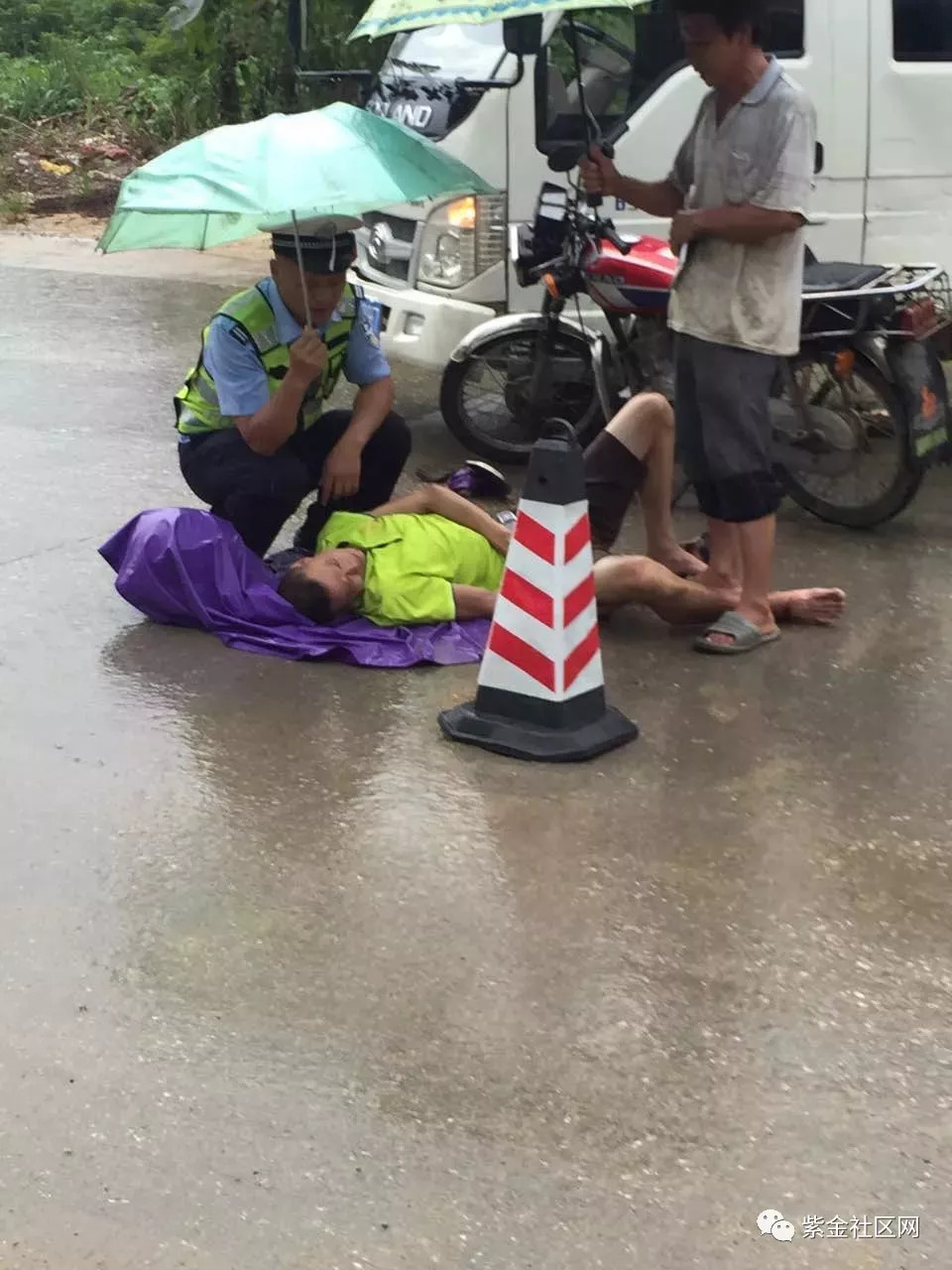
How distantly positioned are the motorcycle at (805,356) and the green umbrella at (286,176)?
127 cm

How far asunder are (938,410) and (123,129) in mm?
13560

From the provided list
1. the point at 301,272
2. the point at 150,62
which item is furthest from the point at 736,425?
the point at 150,62

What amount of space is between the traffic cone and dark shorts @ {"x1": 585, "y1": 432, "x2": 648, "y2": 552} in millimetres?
925

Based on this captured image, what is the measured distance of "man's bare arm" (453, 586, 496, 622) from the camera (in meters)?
5.04

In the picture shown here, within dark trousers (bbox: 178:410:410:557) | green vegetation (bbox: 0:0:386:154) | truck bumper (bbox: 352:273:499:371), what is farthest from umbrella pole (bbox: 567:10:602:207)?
green vegetation (bbox: 0:0:386:154)

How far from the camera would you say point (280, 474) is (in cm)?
514

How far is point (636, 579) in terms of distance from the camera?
4.90 metres

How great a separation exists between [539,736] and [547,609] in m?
0.36

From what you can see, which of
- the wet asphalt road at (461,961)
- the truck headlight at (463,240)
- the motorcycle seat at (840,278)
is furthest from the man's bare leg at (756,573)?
the truck headlight at (463,240)

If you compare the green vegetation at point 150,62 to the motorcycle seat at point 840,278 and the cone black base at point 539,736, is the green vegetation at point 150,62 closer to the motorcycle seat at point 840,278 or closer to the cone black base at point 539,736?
the motorcycle seat at point 840,278

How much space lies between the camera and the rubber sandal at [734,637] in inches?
193

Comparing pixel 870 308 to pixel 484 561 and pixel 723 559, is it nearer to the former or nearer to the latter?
pixel 723 559

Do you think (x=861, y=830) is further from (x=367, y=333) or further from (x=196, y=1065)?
(x=367, y=333)

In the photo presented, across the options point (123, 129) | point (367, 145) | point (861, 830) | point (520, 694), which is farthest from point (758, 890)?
point (123, 129)
